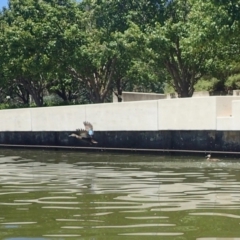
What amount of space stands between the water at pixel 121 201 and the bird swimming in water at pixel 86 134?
599 centimetres

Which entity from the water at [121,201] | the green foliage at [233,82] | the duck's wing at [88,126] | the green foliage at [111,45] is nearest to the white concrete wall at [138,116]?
the duck's wing at [88,126]

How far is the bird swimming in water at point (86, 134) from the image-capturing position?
22750mm

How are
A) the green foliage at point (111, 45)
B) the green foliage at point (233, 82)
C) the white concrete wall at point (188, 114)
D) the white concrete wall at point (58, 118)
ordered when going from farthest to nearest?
1. the green foliage at point (233, 82)
2. the green foliage at point (111, 45)
3. the white concrete wall at point (58, 118)
4. the white concrete wall at point (188, 114)

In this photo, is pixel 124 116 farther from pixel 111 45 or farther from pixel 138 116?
pixel 111 45

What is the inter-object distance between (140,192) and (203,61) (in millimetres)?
20009

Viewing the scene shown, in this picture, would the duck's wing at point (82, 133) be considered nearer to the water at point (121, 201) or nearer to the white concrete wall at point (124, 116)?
the white concrete wall at point (124, 116)

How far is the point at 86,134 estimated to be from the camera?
22969mm

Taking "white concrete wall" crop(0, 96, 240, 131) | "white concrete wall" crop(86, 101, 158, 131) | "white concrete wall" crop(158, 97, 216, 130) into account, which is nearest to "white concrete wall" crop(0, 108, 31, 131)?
"white concrete wall" crop(0, 96, 240, 131)

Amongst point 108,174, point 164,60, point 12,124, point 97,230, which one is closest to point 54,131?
point 12,124

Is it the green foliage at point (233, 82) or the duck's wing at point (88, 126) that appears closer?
the duck's wing at point (88, 126)

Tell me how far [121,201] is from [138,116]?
1240 centimetres

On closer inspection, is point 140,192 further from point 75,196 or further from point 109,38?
point 109,38

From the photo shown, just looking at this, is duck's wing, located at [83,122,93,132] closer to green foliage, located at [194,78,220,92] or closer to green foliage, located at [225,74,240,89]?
green foliage, located at [225,74,240,89]

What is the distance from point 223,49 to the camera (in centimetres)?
2675
